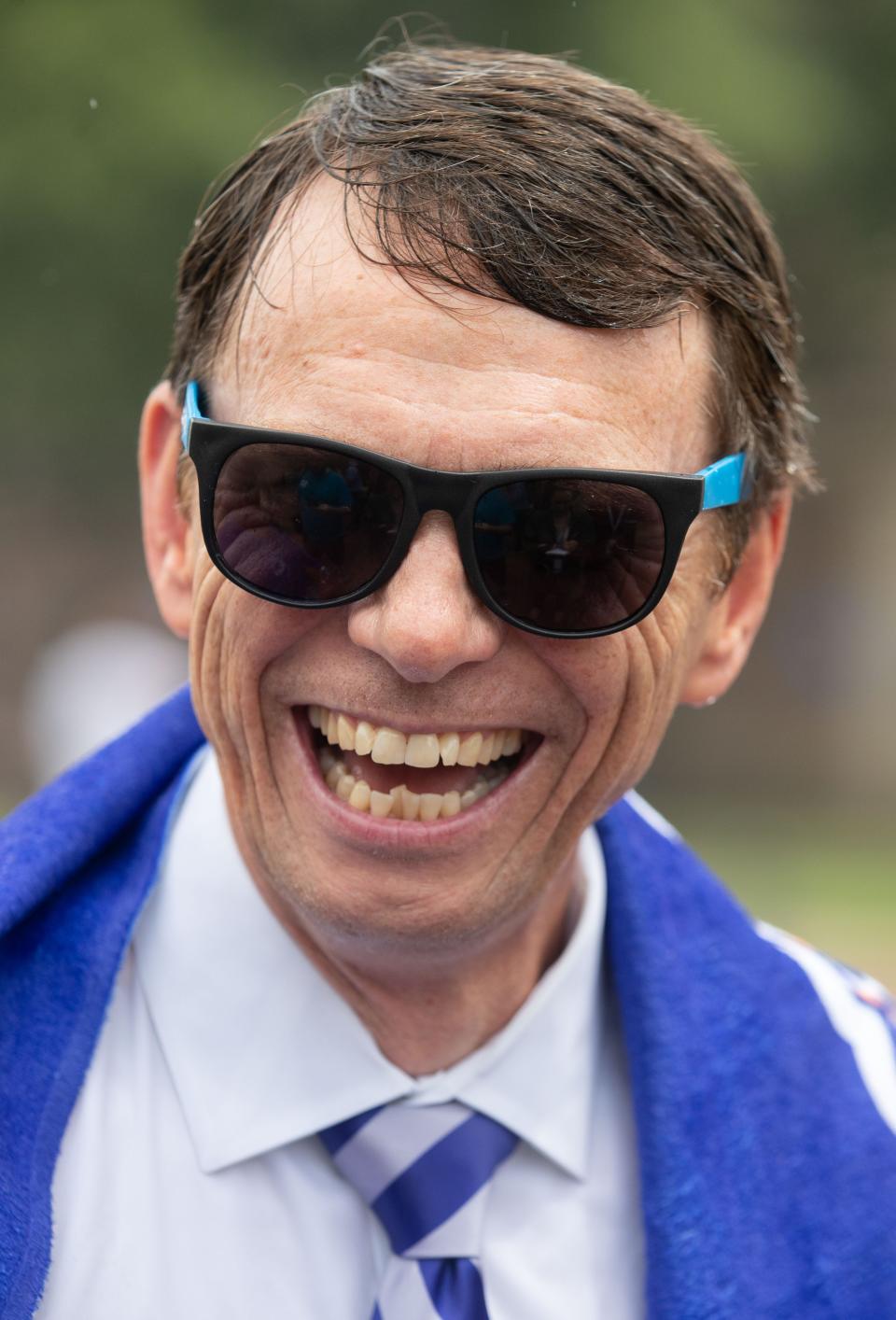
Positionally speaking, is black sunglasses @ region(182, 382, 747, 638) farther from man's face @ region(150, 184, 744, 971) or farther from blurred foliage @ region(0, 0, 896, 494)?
blurred foliage @ region(0, 0, 896, 494)

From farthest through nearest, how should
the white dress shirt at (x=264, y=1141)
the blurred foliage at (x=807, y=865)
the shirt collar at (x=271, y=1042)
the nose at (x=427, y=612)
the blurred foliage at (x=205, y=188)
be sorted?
the blurred foliage at (x=205, y=188)
the blurred foliage at (x=807, y=865)
the shirt collar at (x=271, y=1042)
the white dress shirt at (x=264, y=1141)
the nose at (x=427, y=612)

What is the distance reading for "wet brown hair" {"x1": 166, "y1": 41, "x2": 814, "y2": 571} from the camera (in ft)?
6.02

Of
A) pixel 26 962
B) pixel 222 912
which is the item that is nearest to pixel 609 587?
pixel 222 912

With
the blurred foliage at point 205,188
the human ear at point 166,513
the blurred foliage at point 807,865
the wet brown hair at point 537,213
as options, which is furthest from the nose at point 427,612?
the blurred foliage at point 205,188

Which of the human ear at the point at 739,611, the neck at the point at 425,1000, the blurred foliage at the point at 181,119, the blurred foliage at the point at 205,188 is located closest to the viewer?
the neck at the point at 425,1000

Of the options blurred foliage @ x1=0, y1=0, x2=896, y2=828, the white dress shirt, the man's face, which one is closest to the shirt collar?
the white dress shirt

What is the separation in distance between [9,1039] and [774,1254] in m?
1.09

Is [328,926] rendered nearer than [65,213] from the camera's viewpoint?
Yes

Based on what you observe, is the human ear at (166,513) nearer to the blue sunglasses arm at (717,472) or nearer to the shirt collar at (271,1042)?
the blue sunglasses arm at (717,472)

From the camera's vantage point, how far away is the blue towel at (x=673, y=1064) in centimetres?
189

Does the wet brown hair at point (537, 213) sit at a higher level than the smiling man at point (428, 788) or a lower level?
higher

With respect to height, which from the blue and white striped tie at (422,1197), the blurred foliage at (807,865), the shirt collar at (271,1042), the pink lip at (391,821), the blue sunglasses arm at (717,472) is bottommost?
the blurred foliage at (807,865)

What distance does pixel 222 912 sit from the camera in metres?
2.13

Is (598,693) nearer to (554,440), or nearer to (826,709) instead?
(554,440)
